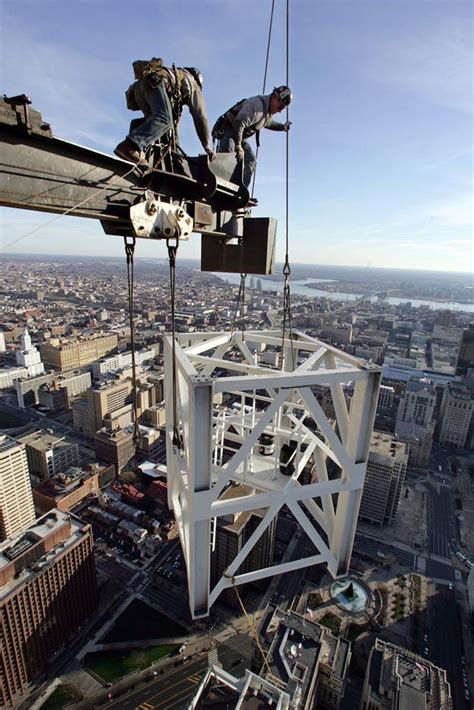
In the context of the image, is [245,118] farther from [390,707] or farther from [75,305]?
[75,305]

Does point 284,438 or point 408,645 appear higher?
point 284,438

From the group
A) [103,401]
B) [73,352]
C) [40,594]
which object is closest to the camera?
[40,594]

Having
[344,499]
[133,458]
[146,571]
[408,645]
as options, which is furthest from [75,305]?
[344,499]

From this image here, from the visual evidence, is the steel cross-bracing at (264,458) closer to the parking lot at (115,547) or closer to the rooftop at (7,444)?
the parking lot at (115,547)

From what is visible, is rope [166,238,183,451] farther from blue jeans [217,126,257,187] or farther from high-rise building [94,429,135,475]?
high-rise building [94,429,135,475]

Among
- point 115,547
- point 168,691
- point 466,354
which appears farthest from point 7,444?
point 466,354

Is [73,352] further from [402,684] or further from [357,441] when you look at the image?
[357,441]

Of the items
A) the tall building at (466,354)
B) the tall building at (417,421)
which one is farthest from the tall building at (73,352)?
the tall building at (466,354)

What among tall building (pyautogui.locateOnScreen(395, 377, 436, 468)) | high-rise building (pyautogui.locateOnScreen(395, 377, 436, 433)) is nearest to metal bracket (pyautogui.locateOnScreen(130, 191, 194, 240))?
tall building (pyautogui.locateOnScreen(395, 377, 436, 468))
